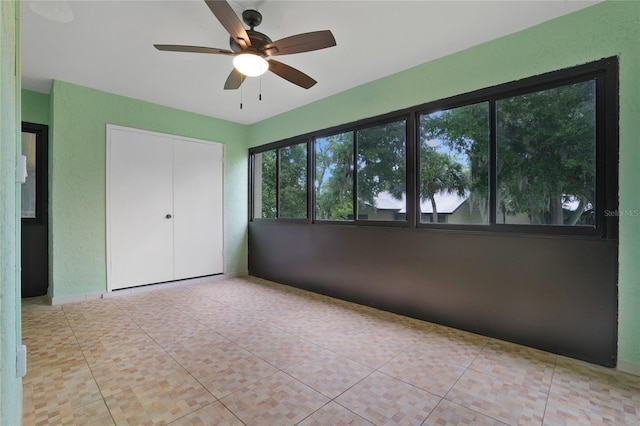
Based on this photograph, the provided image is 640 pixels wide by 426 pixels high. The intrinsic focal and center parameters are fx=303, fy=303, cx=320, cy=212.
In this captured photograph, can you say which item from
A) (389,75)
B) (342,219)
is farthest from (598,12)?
(342,219)

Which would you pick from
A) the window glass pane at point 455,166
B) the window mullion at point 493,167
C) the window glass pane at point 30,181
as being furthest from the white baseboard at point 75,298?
the window mullion at point 493,167

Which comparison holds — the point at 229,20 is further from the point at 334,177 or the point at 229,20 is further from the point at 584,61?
the point at 584,61

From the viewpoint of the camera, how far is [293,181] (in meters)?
4.51

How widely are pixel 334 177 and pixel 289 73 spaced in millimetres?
1646

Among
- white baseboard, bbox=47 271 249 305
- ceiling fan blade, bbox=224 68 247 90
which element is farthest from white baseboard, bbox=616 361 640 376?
white baseboard, bbox=47 271 249 305

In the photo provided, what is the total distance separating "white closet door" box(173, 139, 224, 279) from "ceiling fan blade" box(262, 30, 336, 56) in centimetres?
279

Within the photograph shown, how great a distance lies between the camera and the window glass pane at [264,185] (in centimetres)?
484

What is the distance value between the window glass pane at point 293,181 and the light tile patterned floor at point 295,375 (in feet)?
5.65

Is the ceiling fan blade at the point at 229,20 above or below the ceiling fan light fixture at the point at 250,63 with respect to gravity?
above

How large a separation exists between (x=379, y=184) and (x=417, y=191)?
50cm

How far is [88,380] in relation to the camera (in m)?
1.95

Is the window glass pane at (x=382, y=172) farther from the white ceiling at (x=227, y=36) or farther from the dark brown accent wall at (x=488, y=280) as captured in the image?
the white ceiling at (x=227, y=36)

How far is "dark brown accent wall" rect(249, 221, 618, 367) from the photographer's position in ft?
7.09

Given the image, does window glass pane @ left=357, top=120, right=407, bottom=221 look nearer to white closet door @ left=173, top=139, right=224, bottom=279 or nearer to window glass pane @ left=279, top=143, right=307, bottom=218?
window glass pane @ left=279, top=143, right=307, bottom=218
